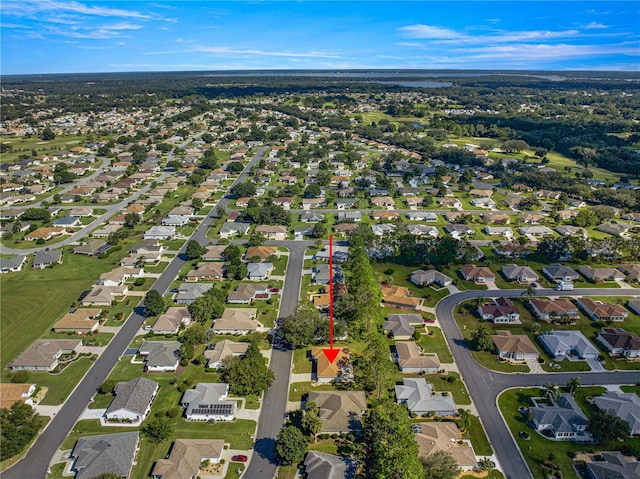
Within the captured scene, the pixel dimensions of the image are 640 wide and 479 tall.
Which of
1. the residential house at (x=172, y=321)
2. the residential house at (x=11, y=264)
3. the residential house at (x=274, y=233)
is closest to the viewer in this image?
the residential house at (x=172, y=321)

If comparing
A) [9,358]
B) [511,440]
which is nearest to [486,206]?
[511,440]

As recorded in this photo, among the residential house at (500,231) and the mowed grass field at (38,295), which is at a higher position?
the residential house at (500,231)

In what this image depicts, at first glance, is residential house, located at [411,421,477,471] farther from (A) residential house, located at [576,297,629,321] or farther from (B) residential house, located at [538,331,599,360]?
(A) residential house, located at [576,297,629,321]

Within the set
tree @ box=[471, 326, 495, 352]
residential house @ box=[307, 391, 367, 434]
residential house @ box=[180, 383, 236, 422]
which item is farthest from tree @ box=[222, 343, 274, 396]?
tree @ box=[471, 326, 495, 352]

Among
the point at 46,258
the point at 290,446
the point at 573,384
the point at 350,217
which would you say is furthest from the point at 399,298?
the point at 46,258

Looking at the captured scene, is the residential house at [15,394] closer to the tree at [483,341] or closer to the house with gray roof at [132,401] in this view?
the house with gray roof at [132,401]

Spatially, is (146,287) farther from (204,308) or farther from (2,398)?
(2,398)

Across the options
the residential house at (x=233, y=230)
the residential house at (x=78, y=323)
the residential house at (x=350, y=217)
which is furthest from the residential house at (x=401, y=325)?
the residential house at (x=233, y=230)
